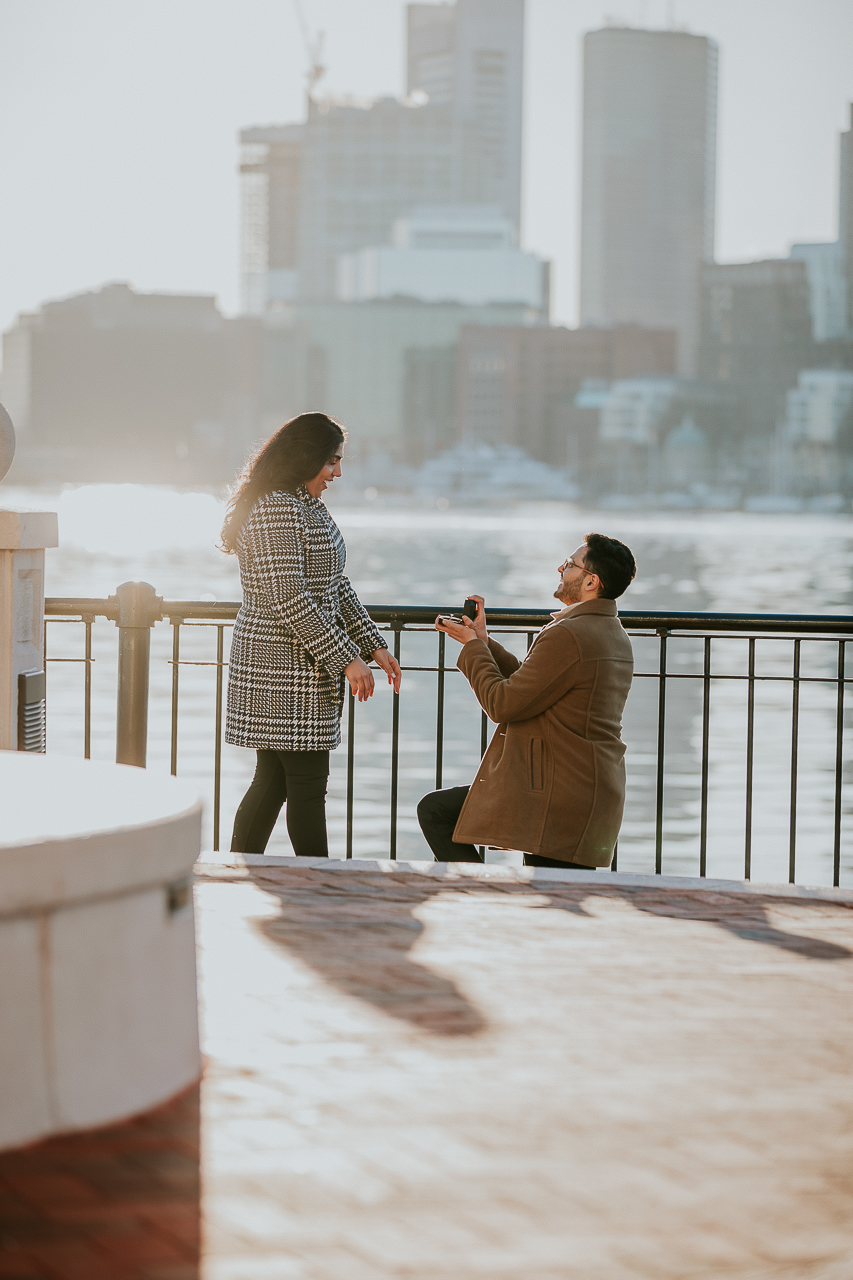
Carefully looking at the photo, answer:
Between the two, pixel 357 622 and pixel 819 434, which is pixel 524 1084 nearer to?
pixel 357 622

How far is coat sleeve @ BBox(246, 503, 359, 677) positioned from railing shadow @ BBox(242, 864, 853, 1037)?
0.69 metres

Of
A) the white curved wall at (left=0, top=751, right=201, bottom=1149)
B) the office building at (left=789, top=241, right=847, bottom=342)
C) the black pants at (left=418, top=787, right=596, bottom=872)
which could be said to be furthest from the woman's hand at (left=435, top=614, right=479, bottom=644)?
the office building at (left=789, top=241, right=847, bottom=342)

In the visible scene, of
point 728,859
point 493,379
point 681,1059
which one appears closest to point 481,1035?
point 681,1059

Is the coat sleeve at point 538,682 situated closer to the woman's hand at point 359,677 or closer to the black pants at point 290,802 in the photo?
the woman's hand at point 359,677

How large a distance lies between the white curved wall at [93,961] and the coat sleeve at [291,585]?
1.85 metres

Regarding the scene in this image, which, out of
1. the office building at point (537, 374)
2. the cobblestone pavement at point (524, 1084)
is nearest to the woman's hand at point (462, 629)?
the cobblestone pavement at point (524, 1084)

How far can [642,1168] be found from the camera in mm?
2467

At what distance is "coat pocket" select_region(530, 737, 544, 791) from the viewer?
4.41 m

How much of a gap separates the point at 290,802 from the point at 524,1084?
6.92ft

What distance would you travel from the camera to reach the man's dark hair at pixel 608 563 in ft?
14.5

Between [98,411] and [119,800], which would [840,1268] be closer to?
[119,800]

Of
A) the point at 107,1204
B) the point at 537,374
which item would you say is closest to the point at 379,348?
the point at 537,374

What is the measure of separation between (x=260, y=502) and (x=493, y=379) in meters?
166

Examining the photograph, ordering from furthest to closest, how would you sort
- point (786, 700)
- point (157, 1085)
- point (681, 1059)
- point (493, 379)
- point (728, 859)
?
point (493, 379), point (786, 700), point (728, 859), point (681, 1059), point (157, 1085)
